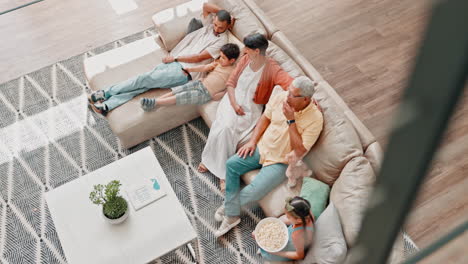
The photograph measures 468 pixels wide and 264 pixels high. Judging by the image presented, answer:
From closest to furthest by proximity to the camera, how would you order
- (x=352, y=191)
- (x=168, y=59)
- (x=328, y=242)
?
(x=328, y=242)
(x=352, y=191)
(x=168, y=59)

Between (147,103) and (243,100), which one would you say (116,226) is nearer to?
(147,103)

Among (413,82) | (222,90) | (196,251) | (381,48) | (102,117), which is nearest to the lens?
(413,82)

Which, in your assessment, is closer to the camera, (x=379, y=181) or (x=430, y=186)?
(x=379, y=181)

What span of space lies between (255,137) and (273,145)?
17 cm

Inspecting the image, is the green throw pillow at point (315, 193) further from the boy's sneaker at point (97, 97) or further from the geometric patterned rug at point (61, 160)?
the boy's sneaker at point (97, 97)

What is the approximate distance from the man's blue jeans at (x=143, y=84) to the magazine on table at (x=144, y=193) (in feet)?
2.40

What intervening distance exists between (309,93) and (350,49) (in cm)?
160

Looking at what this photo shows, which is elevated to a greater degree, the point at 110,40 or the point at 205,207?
the point at 110,40

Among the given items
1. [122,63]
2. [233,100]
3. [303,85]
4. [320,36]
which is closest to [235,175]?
[233,100]

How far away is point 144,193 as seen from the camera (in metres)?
3.10

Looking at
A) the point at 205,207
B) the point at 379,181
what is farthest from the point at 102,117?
the point at 379,181

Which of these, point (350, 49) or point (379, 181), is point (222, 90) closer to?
point (350, 49)

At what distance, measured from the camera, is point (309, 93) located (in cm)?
Result: 286

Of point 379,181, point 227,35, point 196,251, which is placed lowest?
point 196,251
